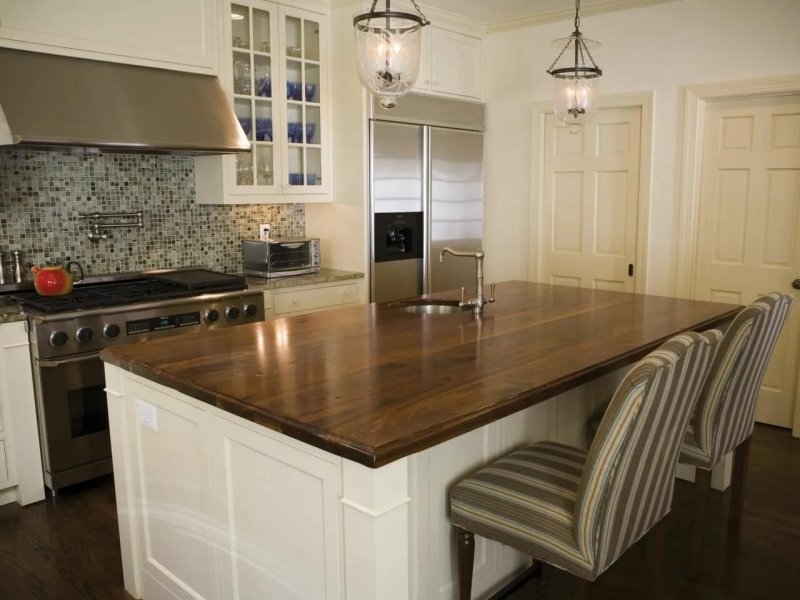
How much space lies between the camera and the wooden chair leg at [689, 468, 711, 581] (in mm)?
2490

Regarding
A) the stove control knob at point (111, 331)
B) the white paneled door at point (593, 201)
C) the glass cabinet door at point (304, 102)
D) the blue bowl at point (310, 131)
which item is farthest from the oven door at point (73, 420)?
the white paneled door at point (593, 201)

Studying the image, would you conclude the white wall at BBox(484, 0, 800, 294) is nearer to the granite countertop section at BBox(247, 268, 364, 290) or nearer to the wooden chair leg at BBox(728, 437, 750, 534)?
the granite countertop section at BBox(247, 268, 364, 290)

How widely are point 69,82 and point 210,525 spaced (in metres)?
2.32

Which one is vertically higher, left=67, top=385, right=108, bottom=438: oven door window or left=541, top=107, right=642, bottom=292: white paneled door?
left=541, top=107, right=642, bottom=292: white paneled door

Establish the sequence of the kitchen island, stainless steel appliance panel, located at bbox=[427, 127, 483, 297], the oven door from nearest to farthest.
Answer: the kitchen island → the oven door → stainless steel appliance panel, located at bbox=[427, 127, 483, 297]

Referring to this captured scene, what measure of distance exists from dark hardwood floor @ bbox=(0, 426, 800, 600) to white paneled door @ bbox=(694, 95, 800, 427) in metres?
1.01

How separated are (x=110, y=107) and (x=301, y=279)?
1.44 m

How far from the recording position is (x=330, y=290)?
4.38 m

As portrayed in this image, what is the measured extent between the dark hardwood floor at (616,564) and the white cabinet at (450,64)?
2.98m

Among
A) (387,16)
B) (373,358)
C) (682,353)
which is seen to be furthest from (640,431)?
(387,16)

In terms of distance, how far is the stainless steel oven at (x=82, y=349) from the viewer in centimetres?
313

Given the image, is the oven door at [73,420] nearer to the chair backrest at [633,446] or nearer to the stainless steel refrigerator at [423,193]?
the stainless steel refrigerator at [423,193]

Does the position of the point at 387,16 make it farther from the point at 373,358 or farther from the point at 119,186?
the point at 119,186

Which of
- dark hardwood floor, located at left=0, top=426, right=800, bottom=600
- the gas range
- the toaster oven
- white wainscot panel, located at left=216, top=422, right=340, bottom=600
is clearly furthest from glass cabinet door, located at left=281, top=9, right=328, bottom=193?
white wainscot panel, located at left=216, top=422, right=340, bottom=600
